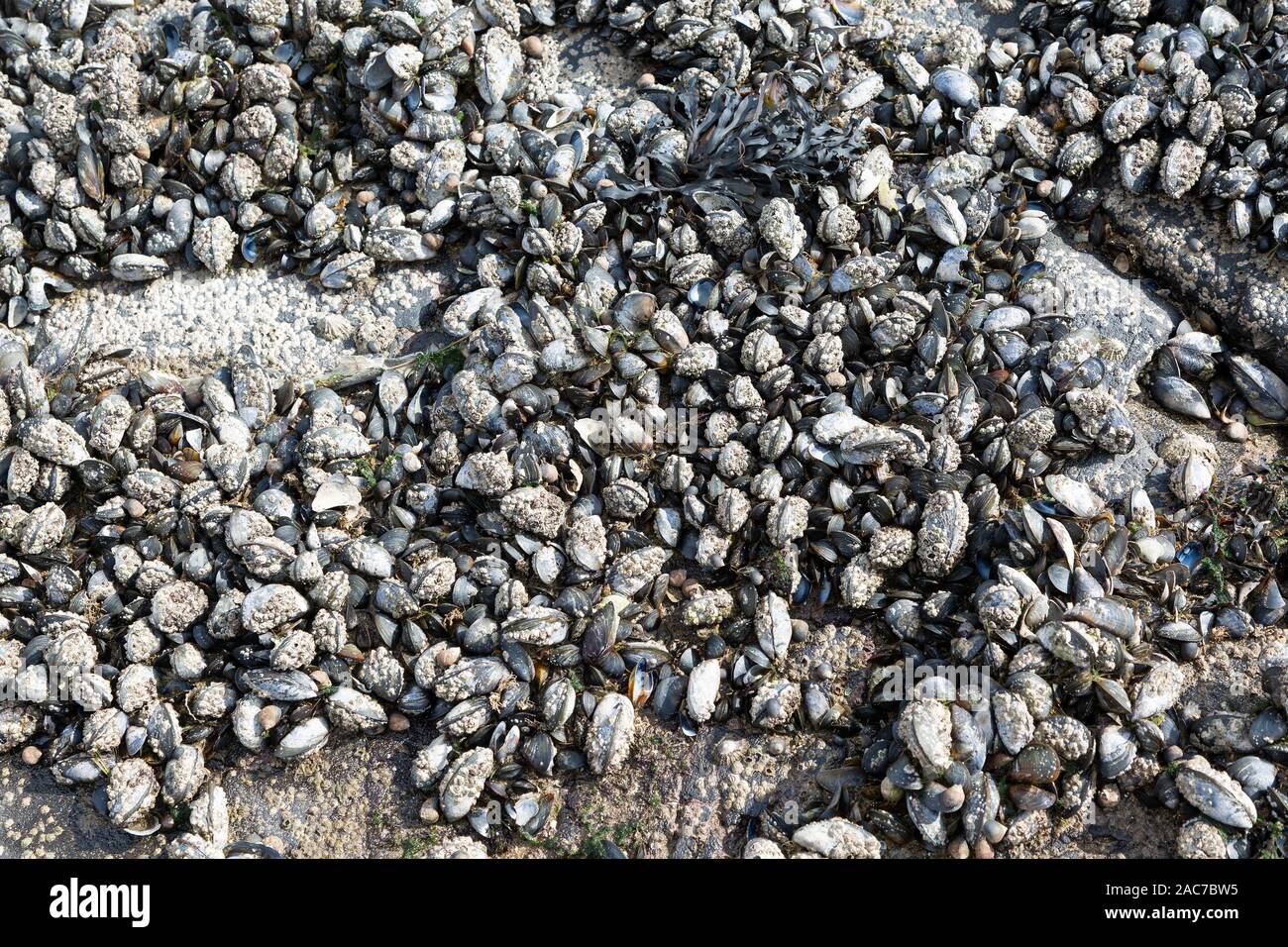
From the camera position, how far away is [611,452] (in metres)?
3.54

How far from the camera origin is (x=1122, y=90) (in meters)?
3.94

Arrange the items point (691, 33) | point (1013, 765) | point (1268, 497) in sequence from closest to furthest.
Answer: point (1013, 765) < point (1268, 497) < point (691, 33)

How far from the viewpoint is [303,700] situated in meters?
3.28

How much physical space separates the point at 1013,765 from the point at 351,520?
86.6 inches

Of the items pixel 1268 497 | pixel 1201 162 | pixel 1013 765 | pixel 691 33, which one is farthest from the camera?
pixel 691 33

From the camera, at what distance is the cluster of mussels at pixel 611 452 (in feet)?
10.4

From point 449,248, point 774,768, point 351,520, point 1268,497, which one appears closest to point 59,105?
point 449,248

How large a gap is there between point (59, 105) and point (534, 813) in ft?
10.5

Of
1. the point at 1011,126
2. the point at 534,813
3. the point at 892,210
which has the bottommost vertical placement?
the point at 534,813

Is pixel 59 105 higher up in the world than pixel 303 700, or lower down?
higher up

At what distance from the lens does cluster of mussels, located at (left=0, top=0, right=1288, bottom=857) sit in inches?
→ 125

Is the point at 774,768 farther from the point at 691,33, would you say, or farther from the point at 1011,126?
the point at 691,33

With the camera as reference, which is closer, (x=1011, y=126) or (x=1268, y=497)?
(x=1268, y=497)

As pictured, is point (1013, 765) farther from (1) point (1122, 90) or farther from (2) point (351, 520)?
(1) point (1122, 90)
